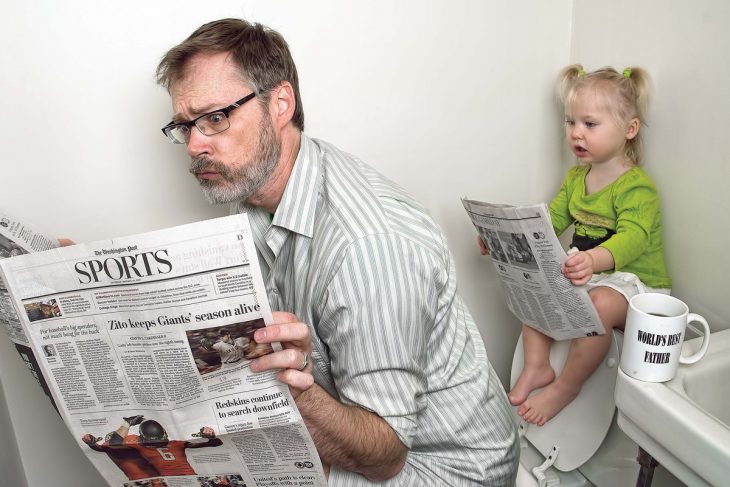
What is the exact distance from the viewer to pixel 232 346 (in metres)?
0.66

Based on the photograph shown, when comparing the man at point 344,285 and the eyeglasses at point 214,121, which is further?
the eyeglasses at point 214,121

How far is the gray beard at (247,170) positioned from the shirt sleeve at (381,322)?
250 millimetres

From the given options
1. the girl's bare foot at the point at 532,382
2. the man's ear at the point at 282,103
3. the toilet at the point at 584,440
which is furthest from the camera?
the girl's bare foot at the point at 532,382

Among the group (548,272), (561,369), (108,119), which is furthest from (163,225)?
(561,369)

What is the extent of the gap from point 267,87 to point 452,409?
57 centimetres

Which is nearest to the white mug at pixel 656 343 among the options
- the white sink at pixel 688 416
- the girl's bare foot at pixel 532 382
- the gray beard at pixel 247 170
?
the white sink at pixel 688 416

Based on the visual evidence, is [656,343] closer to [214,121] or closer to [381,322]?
[381,322]

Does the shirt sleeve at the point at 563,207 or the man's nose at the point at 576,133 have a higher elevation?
the man's nose at the point at 576,133

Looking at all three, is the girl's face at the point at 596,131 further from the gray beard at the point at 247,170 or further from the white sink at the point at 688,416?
the gray beard at the point at 247,170

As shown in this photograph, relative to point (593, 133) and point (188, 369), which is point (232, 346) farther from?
point (593, 133)

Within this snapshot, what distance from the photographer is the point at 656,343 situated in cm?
83

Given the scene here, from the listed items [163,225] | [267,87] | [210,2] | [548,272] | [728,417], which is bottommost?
[728,417]

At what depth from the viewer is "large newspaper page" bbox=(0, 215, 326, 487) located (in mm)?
633

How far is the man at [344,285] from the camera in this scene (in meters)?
0.77
